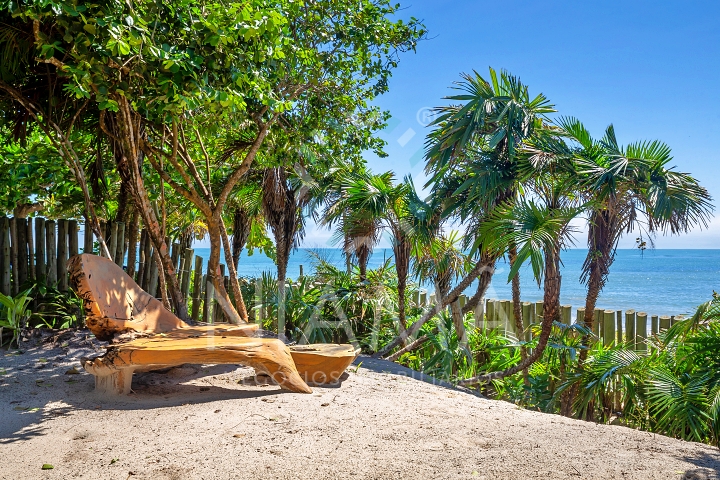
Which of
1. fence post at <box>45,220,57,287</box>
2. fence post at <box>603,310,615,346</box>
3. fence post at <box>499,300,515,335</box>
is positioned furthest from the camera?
fence post at <box>499,300,515,335</box>

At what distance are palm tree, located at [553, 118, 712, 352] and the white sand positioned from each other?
2799mm

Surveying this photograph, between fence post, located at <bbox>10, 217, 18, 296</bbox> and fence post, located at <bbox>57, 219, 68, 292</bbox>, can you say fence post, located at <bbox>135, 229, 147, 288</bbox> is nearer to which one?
fence post, located at <bbox>57, 219, 68, 292</bbox>

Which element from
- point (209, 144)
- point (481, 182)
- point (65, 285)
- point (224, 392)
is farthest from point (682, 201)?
point (65, 285)

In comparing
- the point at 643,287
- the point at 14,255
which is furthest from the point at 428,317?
the point at 643,287

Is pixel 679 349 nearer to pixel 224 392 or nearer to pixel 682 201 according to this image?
pixel 682 201

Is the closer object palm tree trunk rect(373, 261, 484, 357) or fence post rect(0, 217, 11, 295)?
fence post rect(0, 217, 11, 295)

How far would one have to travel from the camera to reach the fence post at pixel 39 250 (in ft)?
22.7

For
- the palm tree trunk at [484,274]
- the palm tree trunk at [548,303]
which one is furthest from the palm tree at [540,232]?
the palm tree trunk at [484,274]

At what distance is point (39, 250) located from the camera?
6.93m

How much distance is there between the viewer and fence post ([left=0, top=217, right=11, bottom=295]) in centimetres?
→ 670

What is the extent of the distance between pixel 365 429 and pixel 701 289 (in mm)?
42027

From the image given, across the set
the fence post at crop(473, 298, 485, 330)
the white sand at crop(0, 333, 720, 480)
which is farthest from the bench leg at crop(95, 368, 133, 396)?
the fence post at crop(473, 298, 485, 330)

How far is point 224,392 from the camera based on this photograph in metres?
4.72

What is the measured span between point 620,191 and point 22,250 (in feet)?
24.7
